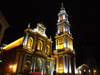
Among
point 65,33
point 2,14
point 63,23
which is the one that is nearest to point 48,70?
point 65,33

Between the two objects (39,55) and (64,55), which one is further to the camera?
(64,55)

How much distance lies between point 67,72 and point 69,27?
18.8 m

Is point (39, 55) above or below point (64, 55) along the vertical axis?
below

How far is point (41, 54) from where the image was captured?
26.1 metres

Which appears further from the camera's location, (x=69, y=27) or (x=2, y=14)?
(x=69, y=27)

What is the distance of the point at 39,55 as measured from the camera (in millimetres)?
25594

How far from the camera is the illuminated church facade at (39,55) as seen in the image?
70.2ft

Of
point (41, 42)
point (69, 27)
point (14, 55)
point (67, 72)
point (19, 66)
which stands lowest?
point (67, 72)

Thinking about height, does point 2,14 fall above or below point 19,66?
above

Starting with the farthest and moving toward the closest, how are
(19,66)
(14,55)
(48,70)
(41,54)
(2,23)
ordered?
1. (48,70)
2. (41,54)
3. (14,55)
4. (19,66)
5. (2,23)

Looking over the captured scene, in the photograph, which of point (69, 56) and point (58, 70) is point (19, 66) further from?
point (69, 56)

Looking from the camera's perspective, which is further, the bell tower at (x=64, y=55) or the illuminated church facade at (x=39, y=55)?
the bell tower at (x=64, y=55)

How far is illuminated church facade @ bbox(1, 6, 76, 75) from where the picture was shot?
21.4 m

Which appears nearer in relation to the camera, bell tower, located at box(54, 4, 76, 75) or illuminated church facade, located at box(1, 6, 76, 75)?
illuminated church facade, located at box(1, 6, 76, 75)
